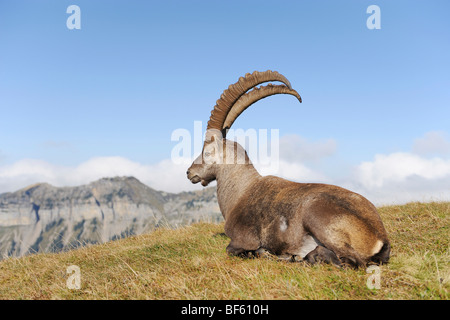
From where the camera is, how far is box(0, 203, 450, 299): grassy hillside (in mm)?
5215

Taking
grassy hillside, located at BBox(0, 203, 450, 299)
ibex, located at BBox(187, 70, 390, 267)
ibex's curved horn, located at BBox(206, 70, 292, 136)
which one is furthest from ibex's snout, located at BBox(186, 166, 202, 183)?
grassy hillside, located at BBox(0, 203, 450, 299)

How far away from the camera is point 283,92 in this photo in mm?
10211

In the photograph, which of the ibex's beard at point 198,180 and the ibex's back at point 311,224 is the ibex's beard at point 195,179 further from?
the ibex's back at point 311,224

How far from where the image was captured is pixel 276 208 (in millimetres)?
7570

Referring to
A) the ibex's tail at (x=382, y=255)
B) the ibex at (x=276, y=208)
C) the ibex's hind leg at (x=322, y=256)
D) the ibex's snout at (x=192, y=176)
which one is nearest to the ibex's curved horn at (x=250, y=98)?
the ibex at (x=276, y=208)

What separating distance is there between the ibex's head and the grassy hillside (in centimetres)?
233

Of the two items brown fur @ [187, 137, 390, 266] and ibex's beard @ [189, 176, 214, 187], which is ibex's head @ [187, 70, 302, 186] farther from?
brown fur @ [187, 137, 390, 266]

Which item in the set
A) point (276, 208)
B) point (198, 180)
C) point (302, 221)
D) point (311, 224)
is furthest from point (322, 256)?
point (198, 180)

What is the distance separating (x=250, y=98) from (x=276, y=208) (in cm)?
436

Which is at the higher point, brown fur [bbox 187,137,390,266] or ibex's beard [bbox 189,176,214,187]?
ibex's beard [bbox 189,176,214,187]

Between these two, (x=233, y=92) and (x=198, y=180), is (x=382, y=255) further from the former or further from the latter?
(x=233, y=92)

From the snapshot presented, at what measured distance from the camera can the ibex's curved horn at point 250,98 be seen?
33.7 feet
